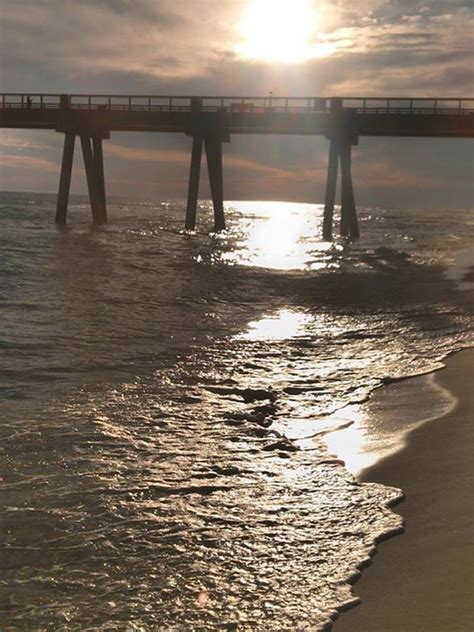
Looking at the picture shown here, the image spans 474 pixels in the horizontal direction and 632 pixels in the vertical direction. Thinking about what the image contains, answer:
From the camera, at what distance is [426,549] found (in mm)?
4344

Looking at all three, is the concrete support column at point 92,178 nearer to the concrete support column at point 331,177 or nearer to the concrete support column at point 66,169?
the concrete support column at point 66,169

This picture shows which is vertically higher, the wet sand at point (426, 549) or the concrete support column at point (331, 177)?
the concrete support column at point (331, 177)

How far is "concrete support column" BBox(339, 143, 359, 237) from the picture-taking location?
34.5 meters

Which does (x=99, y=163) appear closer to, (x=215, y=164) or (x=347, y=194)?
(x=215, y=164)

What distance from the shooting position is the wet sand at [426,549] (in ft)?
12.0

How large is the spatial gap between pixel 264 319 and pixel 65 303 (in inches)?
146

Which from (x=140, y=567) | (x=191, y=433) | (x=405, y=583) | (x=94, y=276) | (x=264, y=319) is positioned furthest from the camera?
Result: (x=94, y=276)

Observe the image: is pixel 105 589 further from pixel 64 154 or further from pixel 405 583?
pixel 64 154

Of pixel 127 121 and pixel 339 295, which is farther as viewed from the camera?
pixel 127 121

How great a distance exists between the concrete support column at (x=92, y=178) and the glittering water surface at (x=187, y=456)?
23.8m

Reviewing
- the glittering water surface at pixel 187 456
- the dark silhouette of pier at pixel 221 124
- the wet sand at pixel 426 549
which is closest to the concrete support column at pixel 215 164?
the dark silhouette of pier at pixel 221 124

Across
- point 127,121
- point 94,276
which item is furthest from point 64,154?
point 94,276

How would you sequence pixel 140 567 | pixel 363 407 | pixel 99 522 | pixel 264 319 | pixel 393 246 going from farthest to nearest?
pixel 393 246 → pixel 264 319 → pixel 363 407 → pixel 99 522 → pixel 140 567

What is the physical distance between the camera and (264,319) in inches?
569
